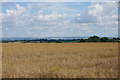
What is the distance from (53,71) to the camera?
6.54 metres

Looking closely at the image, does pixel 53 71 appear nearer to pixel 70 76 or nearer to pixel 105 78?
pixel 70 76

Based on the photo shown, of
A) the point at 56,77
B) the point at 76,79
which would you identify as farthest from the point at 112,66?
the point at 56,77

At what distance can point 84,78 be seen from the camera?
5.66m

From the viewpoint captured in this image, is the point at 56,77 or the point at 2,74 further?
the point at 2,74

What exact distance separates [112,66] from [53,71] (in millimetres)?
2919

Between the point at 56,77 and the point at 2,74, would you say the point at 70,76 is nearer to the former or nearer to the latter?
the point at 56,77

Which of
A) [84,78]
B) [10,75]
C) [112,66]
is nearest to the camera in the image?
[84,78]

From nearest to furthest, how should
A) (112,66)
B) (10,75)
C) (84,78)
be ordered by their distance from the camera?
(84,78)
(10,75)
(112,66)

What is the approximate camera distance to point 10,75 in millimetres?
6281

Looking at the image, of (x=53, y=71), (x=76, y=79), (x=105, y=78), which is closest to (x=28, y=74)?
(x=53, y=71)

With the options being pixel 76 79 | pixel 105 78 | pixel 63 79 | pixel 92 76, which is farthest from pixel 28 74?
pixel 105 78

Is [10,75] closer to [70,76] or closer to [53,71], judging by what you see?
[53,71]

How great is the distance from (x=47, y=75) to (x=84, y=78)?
55.4 inches

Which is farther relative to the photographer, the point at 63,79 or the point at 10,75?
the point at 10,75
